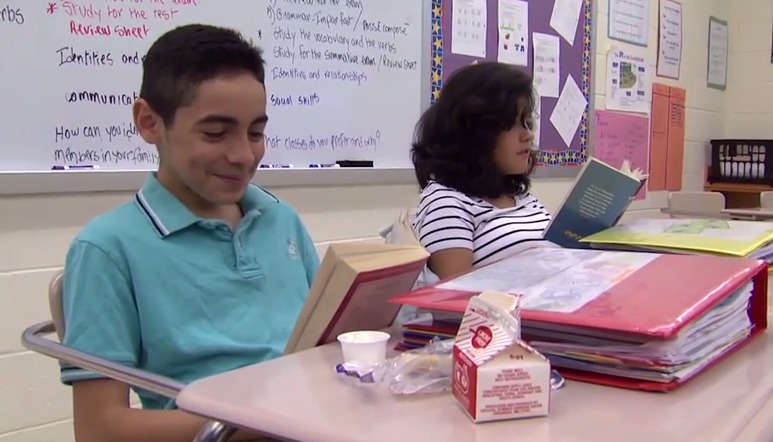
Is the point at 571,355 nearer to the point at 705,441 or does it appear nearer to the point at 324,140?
the point at 705,441

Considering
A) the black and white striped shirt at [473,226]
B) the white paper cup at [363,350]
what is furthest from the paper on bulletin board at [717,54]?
the white paper cup at [363,350]

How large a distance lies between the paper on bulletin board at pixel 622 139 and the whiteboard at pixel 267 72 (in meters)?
1.19

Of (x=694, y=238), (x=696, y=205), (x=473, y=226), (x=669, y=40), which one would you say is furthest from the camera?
(x=669, y=40)

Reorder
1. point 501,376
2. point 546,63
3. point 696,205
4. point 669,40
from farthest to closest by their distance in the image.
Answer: point 669,40 → point 696,205 → point 546,63 → point 501,376

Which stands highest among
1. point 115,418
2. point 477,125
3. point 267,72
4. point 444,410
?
point 267,72

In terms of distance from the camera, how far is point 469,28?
259cm

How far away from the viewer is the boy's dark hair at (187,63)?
1.05 meters

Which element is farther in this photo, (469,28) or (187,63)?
(469,28)

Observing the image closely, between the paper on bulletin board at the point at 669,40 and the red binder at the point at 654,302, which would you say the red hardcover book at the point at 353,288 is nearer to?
the red binder at the point at 654,302

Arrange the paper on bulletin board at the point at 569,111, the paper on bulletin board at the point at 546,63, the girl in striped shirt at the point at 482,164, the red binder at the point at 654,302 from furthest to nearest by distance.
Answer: the paper on bulletin board at the point at 569,111 → the paper on bulletin board at the point at 546,63 → the girl in striped shirt at the point at 482,164 → the red binder at the point at 654,302

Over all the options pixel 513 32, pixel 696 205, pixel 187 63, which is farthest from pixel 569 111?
pixel 187 63

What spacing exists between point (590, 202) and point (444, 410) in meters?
0.81

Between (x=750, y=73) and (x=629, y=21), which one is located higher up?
(x=629, y=21)

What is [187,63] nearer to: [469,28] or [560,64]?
[469,28]
